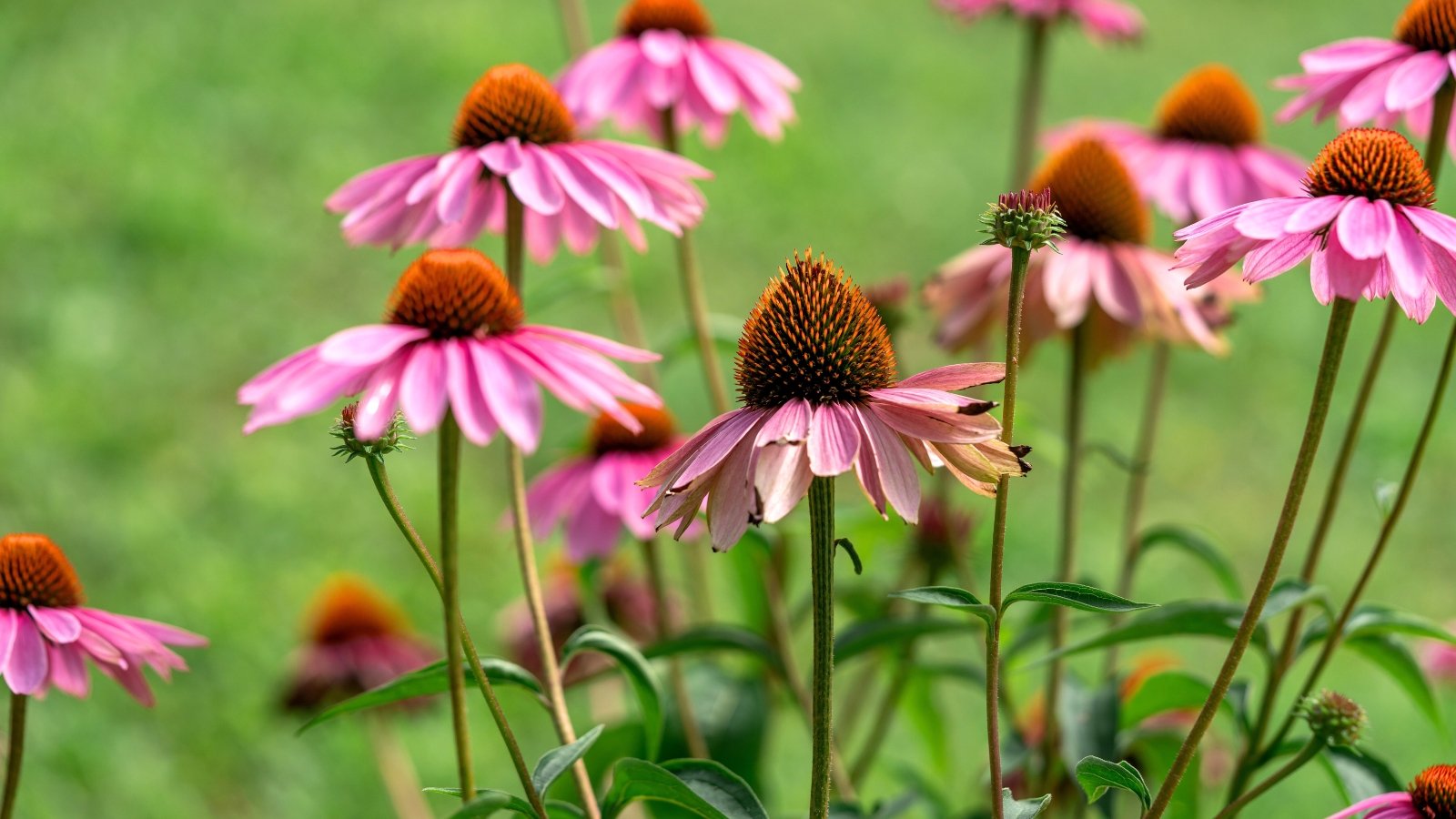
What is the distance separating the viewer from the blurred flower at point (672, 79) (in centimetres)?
126

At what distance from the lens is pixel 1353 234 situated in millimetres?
683

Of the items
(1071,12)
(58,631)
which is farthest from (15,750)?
(1071,12)

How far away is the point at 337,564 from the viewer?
2658 millimetres

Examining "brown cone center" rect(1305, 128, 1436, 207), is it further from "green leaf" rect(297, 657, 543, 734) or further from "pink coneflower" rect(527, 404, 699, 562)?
"pink coneflower" rect(527, 404, 699, 562)

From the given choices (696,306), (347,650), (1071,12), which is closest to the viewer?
(696,306)

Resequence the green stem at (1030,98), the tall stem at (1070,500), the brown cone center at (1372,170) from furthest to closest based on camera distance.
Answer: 1. the green stem at (1030,98)
2. the tall stem at (1070,500)
3. the brown cone center at (1372,170)

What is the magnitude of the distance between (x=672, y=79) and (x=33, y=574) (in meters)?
0.69

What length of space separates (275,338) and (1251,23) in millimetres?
3994

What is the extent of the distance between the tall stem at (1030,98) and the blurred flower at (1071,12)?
19 millimetres

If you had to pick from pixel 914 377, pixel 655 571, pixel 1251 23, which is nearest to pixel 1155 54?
pixel 1251 23

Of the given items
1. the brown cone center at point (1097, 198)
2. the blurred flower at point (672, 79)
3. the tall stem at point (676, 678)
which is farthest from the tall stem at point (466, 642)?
the brown cone center at point (1097, 198)

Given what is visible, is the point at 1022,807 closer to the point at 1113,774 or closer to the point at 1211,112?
the point at 1113,774

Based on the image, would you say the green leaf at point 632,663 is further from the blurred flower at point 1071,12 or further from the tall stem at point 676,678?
the blurred flower at point 1071,12

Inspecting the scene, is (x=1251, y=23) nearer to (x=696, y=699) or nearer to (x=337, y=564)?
(x=337, y=564)
